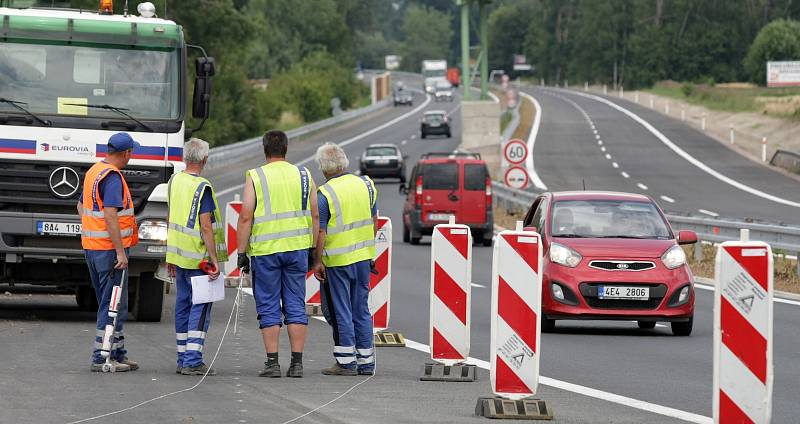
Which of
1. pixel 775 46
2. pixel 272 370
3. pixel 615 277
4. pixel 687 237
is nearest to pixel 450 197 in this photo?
pixel 687 237

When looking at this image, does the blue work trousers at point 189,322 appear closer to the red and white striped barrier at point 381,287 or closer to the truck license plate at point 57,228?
the red and white striped barrier at point 381,287

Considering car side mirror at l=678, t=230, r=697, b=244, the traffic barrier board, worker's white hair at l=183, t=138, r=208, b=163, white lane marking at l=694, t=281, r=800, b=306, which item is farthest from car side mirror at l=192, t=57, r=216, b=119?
the traffic barrier board

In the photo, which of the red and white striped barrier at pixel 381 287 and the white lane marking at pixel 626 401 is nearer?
the white lane marking at pixel 626 401

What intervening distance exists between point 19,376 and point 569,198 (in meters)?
7.49

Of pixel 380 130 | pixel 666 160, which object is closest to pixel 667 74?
pixel 380 130

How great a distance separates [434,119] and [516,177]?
4976 centimetres

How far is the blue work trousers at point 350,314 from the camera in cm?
1209

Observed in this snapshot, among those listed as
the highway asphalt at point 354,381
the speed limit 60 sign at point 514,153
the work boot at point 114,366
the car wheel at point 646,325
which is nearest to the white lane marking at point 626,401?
the highway asphalt at point 354,381

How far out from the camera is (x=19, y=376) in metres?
11.6

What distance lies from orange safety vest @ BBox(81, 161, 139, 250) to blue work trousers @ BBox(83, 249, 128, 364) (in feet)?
0.25

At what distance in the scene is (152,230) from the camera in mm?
15719

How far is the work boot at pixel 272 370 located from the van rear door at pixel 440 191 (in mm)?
21687

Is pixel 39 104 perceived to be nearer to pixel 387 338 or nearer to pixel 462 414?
pixel 387 338

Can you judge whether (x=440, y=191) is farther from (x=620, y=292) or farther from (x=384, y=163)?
(x=384, y=163)
